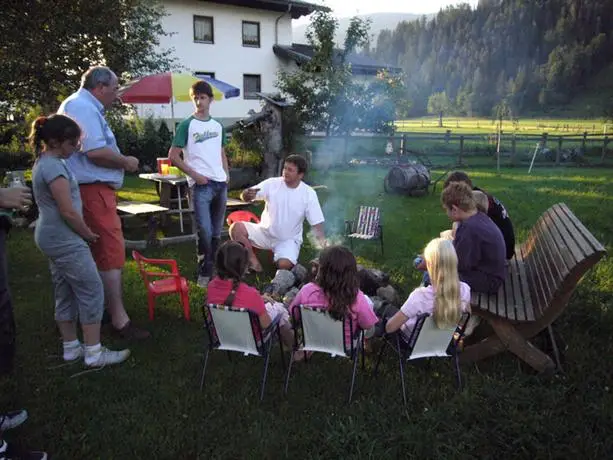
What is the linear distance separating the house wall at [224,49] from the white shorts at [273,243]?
1753 cm

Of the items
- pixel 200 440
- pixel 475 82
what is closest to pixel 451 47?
pixel 475 82

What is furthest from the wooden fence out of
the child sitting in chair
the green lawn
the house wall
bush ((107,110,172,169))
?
the child sitting in chair

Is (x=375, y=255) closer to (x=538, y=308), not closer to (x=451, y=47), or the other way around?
(x=538, y=308)

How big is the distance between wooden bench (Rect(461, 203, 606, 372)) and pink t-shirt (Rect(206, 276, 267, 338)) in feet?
4.82

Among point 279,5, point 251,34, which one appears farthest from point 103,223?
point 279,5

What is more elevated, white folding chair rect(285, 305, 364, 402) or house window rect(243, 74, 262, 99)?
house window rect(243, 74, 262, 99)

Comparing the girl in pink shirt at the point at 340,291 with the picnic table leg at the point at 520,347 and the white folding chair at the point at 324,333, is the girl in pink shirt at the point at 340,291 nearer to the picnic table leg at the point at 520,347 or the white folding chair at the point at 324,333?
the white folding chair at the point at 324,333

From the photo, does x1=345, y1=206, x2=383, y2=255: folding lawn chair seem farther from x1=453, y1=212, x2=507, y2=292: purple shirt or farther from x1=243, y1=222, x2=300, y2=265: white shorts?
x1=453, y1=212, x2=507, y2=292: purple shirt

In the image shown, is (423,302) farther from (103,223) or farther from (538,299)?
(103,223)

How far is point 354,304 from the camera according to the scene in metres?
3.14

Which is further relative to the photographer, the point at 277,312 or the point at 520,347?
the point at 277,312

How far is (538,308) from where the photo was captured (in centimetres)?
328

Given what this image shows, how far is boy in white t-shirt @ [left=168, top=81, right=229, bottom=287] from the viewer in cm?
504

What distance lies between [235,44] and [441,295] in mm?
23099
